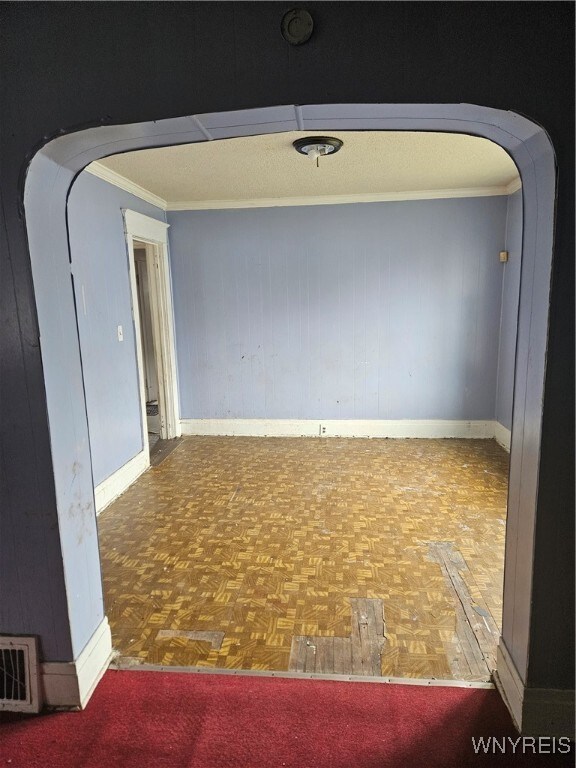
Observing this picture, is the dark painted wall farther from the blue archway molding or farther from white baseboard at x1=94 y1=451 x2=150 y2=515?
white baseboard at x1=94 y1=451 x2=150 y2=515

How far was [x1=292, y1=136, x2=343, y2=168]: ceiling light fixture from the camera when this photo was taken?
2.97 metres

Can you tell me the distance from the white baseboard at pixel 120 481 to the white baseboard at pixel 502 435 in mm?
3532

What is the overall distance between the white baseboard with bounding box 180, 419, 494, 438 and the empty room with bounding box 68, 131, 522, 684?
2cm

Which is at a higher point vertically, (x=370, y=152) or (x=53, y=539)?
(x=370, y=152)

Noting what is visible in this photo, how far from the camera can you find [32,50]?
1408 millimetres

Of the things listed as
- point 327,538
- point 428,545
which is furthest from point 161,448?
point 428,545

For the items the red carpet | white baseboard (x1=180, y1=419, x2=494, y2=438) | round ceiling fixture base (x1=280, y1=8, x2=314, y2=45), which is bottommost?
the red carpet

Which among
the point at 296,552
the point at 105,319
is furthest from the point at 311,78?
the point at 105,319

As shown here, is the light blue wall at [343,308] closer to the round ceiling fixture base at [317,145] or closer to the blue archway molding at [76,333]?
the round ceiling fixture base at [317,145]

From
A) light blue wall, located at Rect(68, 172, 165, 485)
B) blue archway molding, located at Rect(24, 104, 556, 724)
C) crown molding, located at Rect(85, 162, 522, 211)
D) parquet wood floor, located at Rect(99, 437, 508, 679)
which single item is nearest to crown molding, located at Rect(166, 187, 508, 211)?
crown molding, located at Rect(85, 162, 522, 211)

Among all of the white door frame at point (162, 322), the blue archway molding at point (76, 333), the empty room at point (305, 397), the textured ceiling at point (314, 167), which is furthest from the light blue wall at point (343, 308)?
the blue archway molding at point (76, 333)

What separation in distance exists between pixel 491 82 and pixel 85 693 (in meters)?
2.51

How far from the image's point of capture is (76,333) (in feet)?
5.96

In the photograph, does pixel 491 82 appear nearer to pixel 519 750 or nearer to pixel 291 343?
pixel 519 750
